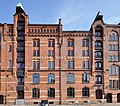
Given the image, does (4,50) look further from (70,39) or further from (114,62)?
(114,62)

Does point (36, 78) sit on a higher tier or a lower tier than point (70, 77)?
lower

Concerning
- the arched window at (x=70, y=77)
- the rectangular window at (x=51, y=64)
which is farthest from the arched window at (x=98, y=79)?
the rectangular window at (x=51, y=64)

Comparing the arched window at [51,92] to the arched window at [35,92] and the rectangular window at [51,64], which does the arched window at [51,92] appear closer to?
the arched window at [35,92]

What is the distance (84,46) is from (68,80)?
370 inches

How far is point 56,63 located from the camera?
58969 millimetres

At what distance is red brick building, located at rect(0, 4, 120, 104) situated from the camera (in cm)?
5775

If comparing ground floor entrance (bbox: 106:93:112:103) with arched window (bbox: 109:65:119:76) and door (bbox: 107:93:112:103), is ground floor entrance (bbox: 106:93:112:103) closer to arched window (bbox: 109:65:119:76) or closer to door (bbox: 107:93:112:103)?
door (bbox: 107:93:112:103)

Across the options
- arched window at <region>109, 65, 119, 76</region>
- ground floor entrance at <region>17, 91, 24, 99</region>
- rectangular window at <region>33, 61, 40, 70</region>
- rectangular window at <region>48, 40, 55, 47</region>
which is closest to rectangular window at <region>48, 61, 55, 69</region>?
rectangular window at <region>33, 61, 40, 70</region>

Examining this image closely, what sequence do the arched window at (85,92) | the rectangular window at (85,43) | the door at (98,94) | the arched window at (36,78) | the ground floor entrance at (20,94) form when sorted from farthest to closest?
the rectangular window at (85,43) < the door at (98,94) < the arched window at (85,92) < the arched window at (36,78) < the ground floor entrance at (20,94)

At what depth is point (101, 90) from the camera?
58688 millimetres

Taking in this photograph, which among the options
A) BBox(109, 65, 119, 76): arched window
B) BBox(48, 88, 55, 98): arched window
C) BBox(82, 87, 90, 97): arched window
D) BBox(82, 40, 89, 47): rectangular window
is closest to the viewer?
BBox(48, 88, 55, 98): arched window

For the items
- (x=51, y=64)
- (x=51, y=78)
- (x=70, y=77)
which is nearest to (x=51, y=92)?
(x=51, y=78)

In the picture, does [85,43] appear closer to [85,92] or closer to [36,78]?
[85,92]

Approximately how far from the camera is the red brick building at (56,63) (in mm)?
57750
